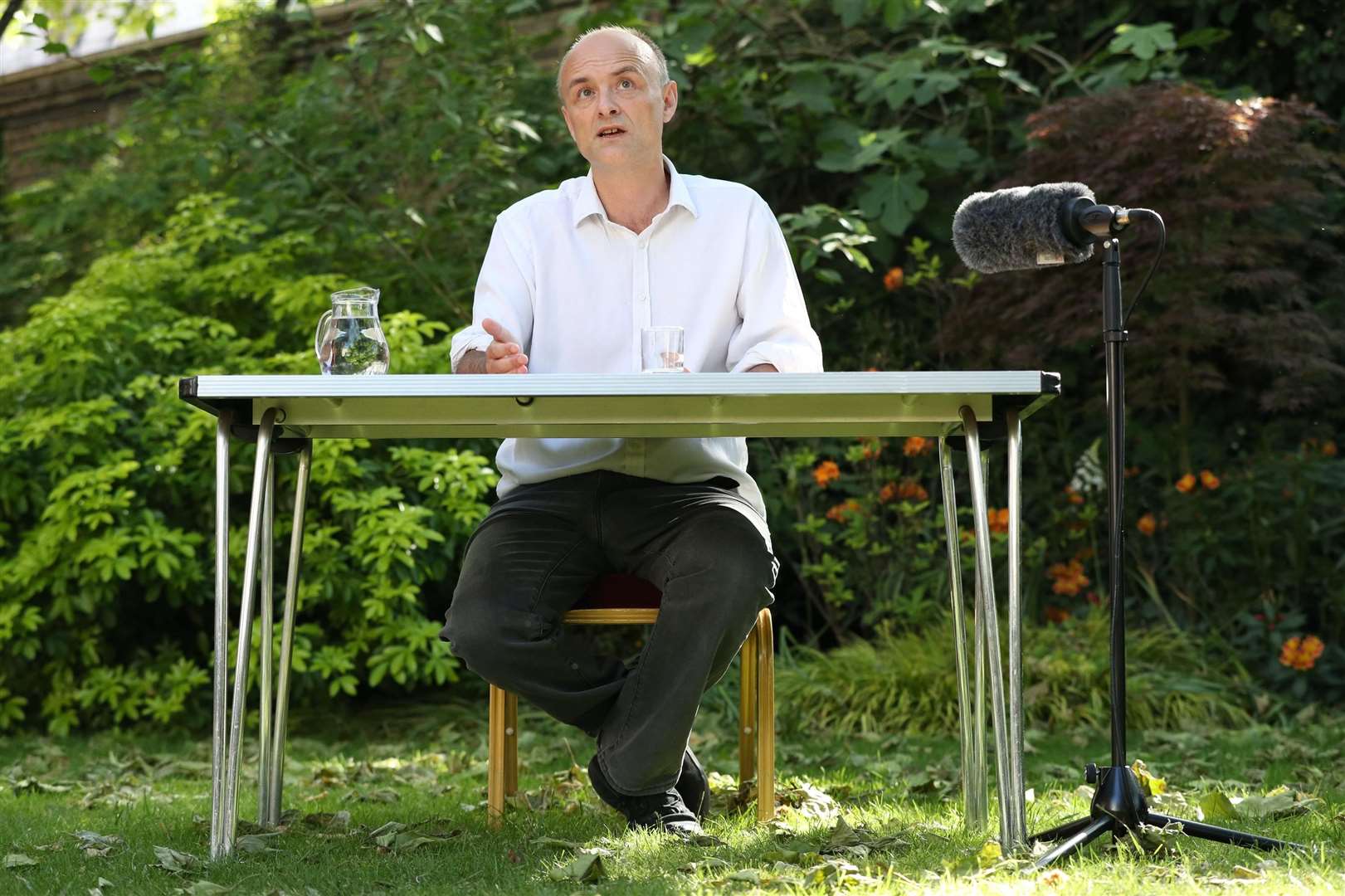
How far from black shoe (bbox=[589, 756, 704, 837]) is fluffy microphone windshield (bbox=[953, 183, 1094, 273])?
1.07 metres

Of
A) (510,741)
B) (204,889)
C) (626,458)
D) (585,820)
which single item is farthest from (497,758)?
(204,889)

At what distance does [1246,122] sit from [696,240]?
2.30m

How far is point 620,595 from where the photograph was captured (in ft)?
9.04

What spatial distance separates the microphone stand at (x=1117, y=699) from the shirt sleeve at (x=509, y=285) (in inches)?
43.6

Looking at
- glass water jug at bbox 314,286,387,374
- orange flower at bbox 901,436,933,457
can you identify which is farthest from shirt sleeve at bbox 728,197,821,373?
orange flower at bbox 901,436,933,457

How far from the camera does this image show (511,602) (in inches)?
102

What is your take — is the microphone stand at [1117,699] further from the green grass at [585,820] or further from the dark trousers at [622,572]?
the dark trousers at [622,572]

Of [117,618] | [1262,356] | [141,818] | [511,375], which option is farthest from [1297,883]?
[117,618]

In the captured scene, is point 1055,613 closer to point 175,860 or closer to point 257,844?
point 257,844

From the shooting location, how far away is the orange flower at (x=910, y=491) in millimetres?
5035

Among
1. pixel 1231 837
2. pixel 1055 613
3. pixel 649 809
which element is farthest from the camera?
pixel 1055 613

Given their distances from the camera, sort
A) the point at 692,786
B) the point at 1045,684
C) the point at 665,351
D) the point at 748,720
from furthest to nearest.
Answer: the point at 1045,684, the point at 748,720, the point at 692,786, the point at 665,351

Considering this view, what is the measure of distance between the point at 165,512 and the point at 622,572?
8.06ft

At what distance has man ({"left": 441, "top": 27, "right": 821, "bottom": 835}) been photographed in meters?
2.54
